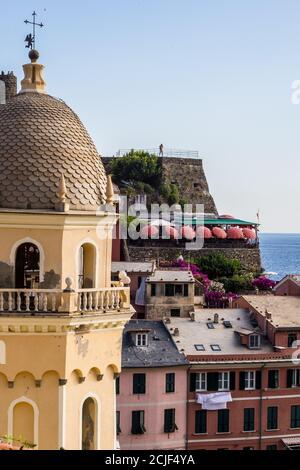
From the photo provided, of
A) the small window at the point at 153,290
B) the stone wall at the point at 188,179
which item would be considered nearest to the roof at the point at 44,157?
the small window at the point at 153,290

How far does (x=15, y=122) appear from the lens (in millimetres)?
18609

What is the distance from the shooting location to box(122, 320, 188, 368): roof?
5072 cm

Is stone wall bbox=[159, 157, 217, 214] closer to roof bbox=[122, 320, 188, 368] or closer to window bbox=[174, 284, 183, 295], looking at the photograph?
window bbox=[174, 284, 183, 295]

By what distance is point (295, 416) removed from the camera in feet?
174

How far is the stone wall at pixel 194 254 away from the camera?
84.6 metres

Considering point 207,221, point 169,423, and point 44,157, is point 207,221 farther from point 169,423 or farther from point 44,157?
point 44,157

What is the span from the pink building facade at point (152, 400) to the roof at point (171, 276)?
10593mm

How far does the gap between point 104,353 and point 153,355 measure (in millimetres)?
33545

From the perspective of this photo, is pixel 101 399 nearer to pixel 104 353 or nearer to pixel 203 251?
pixel 104 353

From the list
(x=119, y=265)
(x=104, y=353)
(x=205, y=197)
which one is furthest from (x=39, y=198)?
(x=205, y=197)

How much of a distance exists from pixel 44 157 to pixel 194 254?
6939 centimetres

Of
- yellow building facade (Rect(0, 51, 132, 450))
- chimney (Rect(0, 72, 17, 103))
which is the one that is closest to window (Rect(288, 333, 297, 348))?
yellow building facade (Rect(0, 51, 132, 450))

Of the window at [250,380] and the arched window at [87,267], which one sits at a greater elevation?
the arched window at [87,267]

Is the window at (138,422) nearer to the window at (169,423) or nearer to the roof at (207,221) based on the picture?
the window at (169,423)
